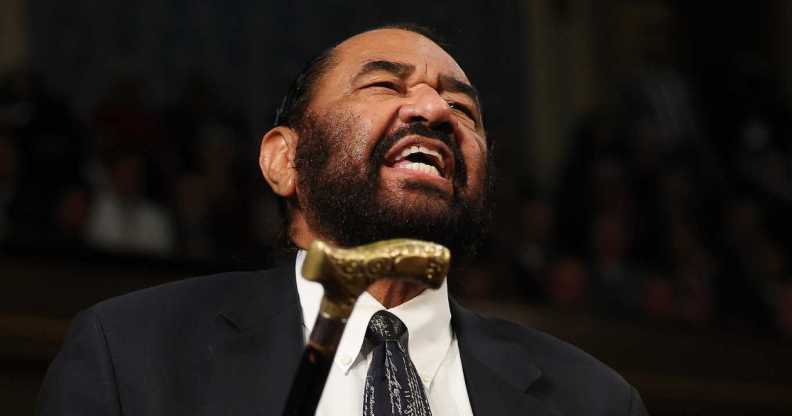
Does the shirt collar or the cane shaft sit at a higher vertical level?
the cane shaft

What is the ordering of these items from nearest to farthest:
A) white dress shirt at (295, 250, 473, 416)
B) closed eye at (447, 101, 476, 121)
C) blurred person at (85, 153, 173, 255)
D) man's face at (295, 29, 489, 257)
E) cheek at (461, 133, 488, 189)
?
1. white dress shirt at (295, 250, 473, 416)
2. man's face at (295, 29, 489, 257)
3. cheek at (461, 133, 488, 189)
4. closed eye at (447, 101, 476, 121)
5. blurred person at (85, 153, 173, 255)

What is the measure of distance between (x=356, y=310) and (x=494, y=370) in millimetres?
232

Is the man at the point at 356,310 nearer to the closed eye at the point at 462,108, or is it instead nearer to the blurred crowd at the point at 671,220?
the closed eye at the point at 462,108

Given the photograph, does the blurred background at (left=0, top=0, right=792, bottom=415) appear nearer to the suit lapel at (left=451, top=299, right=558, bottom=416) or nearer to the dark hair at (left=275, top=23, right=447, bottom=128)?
the dark hair at (left=275, top=23, right=447, bottom=128)

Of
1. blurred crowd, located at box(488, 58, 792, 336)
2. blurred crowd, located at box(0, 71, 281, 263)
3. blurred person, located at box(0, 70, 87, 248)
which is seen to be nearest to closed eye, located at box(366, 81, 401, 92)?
blurred crowd, located at box(0, 71, 281, 263)

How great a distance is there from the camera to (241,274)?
2000 millimetres

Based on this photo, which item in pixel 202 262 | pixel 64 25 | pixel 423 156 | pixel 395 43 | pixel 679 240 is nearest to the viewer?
pixel 423 156

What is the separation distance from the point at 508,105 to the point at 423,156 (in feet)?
20.2

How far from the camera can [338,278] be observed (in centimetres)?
124

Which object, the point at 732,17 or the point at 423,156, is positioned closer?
the point at 423,156

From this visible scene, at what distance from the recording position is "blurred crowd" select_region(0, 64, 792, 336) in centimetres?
438

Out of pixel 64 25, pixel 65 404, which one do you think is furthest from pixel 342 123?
pixel 64 25

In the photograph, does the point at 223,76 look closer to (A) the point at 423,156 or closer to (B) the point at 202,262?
(B) the point at 202,262

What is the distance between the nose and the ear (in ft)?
0.87
